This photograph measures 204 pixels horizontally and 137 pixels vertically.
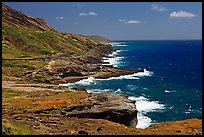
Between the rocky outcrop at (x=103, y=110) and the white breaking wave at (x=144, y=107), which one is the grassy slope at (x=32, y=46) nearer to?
the white breaking wave at (x=144, y=107)

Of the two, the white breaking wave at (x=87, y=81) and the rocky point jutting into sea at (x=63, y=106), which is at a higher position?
the rocky point jutting into sea at (x=63, y=106)

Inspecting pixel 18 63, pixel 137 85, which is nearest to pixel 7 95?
pixel 137 85

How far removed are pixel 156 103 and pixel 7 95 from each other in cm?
3156

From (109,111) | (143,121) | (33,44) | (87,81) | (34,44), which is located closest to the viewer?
(109,111)

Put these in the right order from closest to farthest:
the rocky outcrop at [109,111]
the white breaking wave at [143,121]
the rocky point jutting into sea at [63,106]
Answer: the rocky point jutting into sea at [63,106] < the rocky outcrop at [109,111] < the white breaking wave at [143,121]

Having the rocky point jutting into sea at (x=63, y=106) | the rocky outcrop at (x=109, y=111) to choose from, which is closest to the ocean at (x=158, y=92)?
the rocky outcrop at (x=109, y=111)

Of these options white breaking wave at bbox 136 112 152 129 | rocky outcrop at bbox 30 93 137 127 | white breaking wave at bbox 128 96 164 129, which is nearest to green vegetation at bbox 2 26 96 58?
white breaking wave at bbox 128 96 164 129

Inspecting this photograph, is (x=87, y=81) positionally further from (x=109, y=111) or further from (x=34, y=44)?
(x=34, y=44)

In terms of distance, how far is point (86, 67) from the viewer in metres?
120

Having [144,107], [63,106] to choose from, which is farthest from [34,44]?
[63,106]

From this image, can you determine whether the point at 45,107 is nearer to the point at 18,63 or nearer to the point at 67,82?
the point at 67,82

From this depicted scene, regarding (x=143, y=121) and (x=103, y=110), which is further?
(x=143, y=121)

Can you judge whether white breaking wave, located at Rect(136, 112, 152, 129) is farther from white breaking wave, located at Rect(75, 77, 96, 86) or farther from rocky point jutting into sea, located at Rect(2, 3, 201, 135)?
white breaking wave, located at Rect(75, 77, 96, 86)

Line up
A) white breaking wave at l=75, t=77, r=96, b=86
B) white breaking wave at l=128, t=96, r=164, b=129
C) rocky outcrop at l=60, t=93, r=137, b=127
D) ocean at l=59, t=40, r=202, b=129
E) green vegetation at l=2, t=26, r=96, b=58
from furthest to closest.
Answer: green vegetation at l=2, t=26, r=96, b=58 → white breaking wave at l=75, t=77, r=96, b=86 → ocean at l=59, t=40, r=202, b=129 → white breaking wave at l=128, t=96, r=164, b=129 → rocky outcrop at l=60, t=93, r=137, b=127
